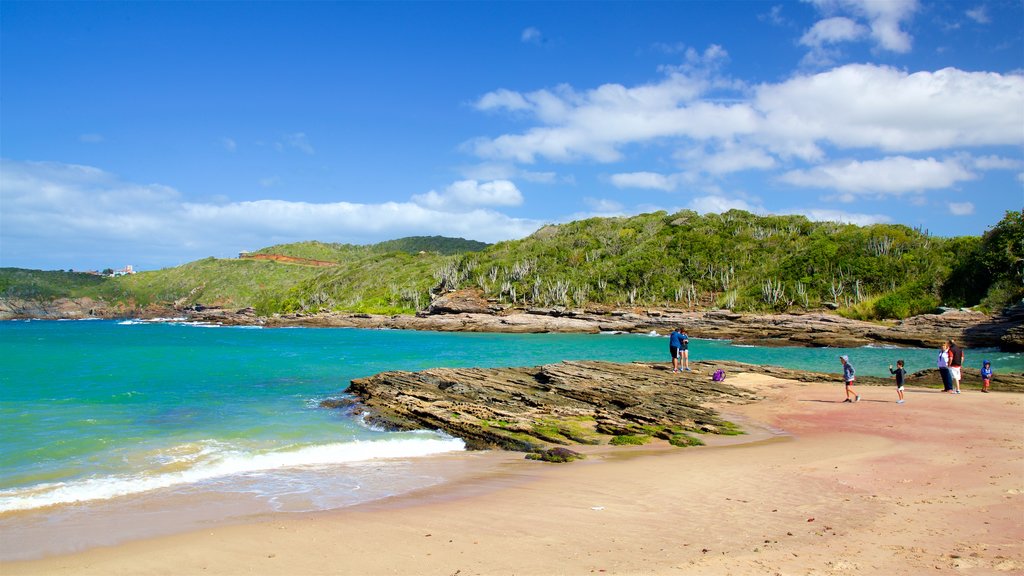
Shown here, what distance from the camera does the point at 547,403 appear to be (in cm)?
1941

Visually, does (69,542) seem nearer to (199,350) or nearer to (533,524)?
(533,524)

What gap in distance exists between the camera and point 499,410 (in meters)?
18.2

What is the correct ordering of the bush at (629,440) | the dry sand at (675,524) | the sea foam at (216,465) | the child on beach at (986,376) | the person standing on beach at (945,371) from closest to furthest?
1. the dry sand at (675,524)
2. the sea foam at (216,465)
3. the bush at (629,440)
4. the person standing on beach at (945,371)
5. the child on beach at (986,376)

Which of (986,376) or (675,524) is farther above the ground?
(986,376)

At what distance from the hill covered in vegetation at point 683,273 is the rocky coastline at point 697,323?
18.8 ft

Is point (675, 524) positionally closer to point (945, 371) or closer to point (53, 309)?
point (945, 371)

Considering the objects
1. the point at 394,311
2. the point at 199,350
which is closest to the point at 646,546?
the point at 199,350

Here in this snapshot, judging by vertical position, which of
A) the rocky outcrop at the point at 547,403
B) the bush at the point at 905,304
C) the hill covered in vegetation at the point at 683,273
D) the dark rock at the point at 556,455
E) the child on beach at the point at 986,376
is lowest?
the dark rock at the point at 556,455

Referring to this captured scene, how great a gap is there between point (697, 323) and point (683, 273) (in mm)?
25729

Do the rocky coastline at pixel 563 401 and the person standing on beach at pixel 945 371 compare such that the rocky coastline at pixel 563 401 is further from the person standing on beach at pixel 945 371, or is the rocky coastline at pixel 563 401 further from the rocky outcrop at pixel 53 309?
the rocky outcrop at pixel 53 309

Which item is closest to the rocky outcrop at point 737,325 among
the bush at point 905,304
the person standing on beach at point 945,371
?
the bush at point 905,304

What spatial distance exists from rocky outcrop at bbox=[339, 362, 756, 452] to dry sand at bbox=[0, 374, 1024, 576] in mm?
2426

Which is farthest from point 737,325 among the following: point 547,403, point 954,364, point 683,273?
point 547,403

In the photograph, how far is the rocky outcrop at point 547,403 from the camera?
52.4ft
